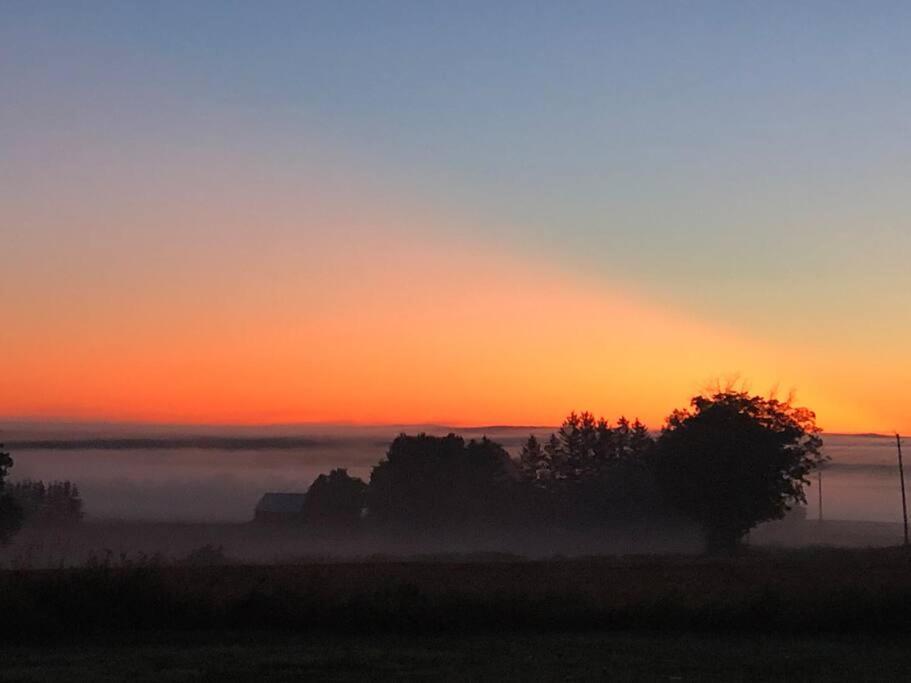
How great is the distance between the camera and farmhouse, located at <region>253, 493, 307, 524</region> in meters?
115

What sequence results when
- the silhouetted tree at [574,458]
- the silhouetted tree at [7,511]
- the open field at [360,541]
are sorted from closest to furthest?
1. the silhouetted tree at [7,511]
2. the open field at [360,541]
3. the silhouetted tree at [574,458]

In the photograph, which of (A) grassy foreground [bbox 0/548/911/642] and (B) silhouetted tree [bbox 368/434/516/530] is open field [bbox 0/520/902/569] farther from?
(A) grassy foreground [bbox 0/548/911/642]

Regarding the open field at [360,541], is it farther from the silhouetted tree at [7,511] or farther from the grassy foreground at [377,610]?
the grassy foreground at [377,610]

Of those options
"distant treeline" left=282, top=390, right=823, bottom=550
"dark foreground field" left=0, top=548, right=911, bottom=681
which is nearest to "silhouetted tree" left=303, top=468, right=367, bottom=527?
"distant treeline" left=282, top=390, right=823, bottom=550

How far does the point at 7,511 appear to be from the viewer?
5744 centimetres

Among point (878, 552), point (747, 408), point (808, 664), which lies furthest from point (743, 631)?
point (747, 408)

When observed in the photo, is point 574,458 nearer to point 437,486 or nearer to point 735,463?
point 437,486

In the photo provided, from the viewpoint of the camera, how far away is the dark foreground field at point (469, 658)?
12.9 metres

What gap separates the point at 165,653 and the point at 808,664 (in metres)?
8.75

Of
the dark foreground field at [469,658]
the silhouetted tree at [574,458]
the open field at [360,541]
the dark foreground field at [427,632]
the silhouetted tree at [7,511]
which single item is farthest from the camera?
the silhouetted tree at [574,458]

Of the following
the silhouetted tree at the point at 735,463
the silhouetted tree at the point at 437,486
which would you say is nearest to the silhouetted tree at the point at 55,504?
the silhouetted tree at the point at 437,486

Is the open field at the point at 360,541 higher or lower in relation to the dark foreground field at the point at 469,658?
→ lower

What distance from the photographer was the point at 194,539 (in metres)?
101

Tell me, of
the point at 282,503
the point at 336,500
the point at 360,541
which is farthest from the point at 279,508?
the point at 360,541
